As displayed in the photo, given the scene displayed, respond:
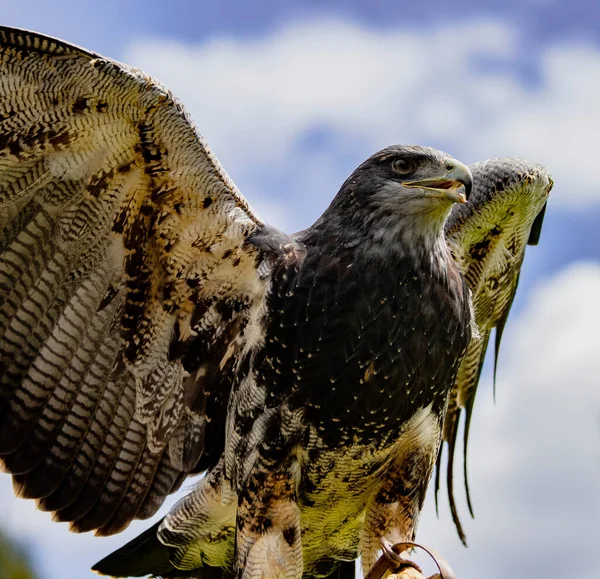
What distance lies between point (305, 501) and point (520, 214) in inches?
107

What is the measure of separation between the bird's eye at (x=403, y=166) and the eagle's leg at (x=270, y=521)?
1.93 m

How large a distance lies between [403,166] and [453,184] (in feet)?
1.22

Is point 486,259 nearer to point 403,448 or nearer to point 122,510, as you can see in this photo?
point 403,448

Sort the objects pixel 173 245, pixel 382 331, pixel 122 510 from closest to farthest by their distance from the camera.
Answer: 1. pixel 382 331
2. pixel 173 245
3. pixel 122 510

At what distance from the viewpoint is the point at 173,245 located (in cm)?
769

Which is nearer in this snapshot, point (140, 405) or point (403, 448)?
point (403, 448)

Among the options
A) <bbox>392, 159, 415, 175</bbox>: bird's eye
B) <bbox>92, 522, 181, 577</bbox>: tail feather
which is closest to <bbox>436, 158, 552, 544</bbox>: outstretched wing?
<bbox>392, 159, 415, 175</bbox>: bird's eye

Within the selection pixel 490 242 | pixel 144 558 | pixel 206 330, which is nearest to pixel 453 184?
pixel 490 242

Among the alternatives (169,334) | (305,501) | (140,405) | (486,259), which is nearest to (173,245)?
(169,334)

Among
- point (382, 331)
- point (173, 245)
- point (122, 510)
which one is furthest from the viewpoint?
point (122, 510)

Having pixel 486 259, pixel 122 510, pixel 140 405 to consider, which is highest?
pixel 486 259

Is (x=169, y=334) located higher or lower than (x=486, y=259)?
lower

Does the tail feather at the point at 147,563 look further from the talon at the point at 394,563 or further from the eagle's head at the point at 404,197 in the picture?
the eagle's head at the point at 404,197

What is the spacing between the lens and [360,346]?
23.6 ft
